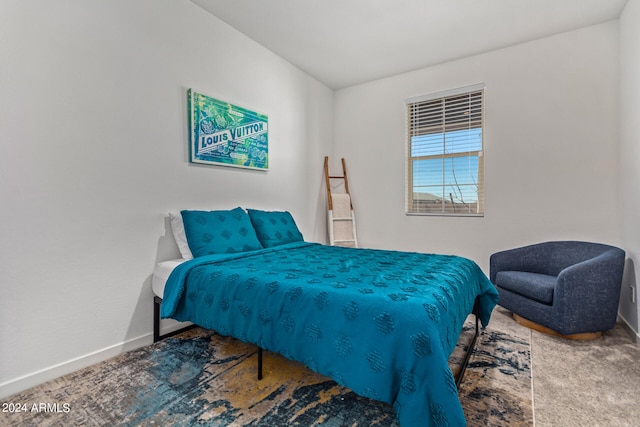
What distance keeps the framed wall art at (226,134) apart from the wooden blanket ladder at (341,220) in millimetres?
1227

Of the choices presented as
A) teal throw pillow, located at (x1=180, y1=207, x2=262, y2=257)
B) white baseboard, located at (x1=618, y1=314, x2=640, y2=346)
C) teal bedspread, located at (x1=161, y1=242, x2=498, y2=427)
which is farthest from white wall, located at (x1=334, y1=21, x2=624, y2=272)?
teal throw pillow, located at (x1=180, y1=207, x2=262, y2=257)

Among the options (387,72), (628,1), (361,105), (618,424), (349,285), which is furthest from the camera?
(361,105)

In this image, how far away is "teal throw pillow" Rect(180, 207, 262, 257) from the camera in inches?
93.4

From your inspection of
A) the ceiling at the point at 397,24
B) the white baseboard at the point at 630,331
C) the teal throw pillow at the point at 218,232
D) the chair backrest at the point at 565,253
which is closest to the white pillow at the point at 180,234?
the teal throw pillow at the point at 218,232

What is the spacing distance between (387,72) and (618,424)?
3.91 metres

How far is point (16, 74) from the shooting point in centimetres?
174

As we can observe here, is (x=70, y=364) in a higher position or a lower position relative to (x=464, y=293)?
lower

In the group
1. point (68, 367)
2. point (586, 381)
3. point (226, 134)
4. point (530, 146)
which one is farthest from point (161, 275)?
point (530, 146)

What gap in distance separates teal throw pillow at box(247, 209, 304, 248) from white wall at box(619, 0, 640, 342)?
2.85m

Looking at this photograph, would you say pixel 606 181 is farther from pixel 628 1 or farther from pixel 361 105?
pixel 361 105

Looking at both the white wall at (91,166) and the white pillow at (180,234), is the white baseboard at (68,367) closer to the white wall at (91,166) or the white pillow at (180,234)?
the white wall at (91,166)

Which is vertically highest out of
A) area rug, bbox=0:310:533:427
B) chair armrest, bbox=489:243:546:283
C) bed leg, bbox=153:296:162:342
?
chair armrest, bbox=489:243:546:283

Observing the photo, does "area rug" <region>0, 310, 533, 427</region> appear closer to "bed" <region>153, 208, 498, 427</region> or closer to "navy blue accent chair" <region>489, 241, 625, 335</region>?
"bed" <region>153, 208, 498, 427</region>

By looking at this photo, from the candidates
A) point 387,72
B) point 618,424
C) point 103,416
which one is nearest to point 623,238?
point 618,424
